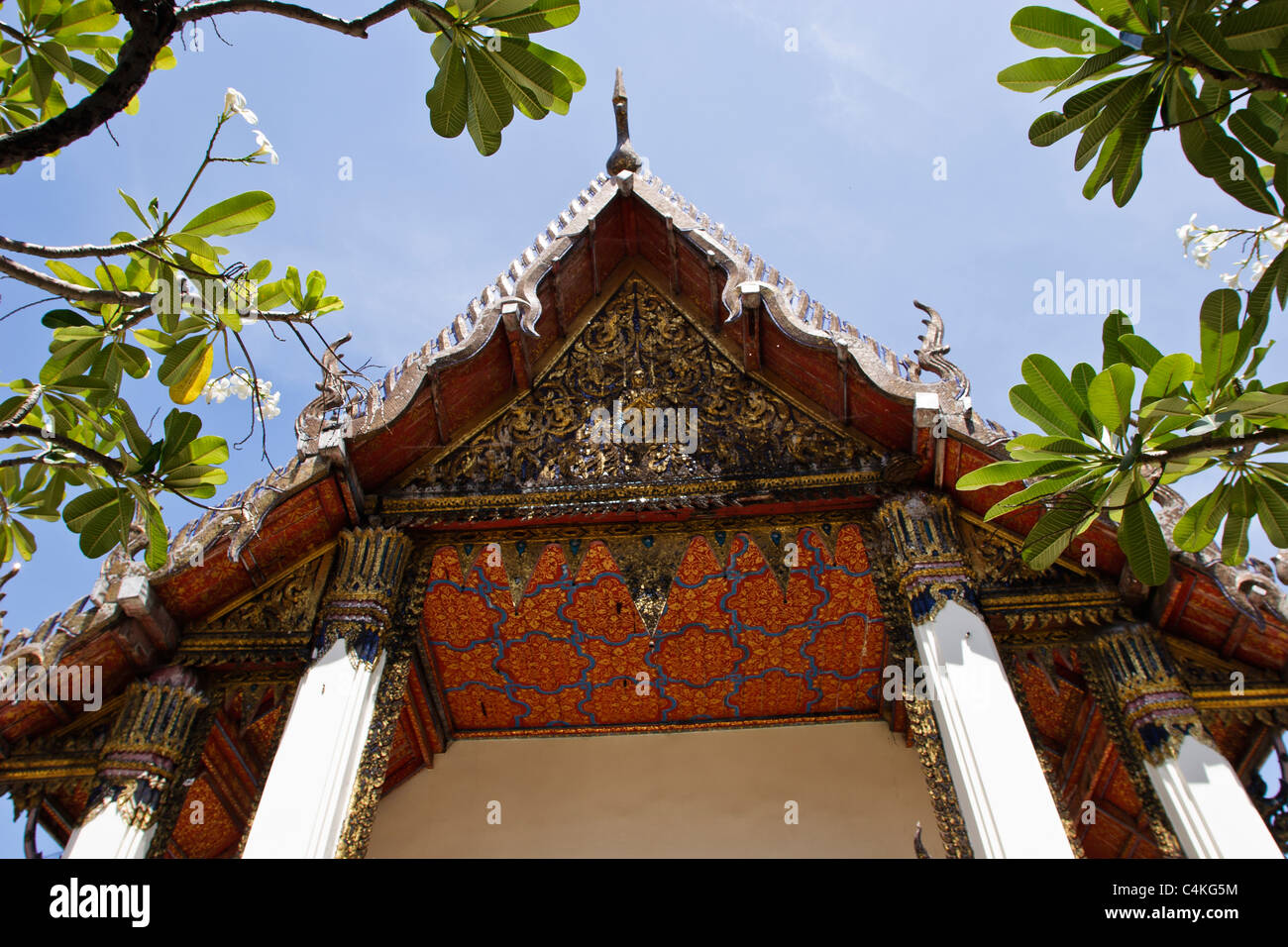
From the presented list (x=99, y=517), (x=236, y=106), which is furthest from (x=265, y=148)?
(x=99, y=517)

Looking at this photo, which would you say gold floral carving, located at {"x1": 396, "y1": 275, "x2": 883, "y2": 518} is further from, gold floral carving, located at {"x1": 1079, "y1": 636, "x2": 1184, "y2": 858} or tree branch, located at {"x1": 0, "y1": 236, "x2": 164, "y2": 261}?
tree branch, located at {"x1": 0, "y1": 236, "x2": 164, "y2": 261}

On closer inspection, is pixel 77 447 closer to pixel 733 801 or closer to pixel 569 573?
pixel 569 573

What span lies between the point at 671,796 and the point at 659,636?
1651mm

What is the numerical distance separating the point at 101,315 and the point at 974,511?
13.6 ft

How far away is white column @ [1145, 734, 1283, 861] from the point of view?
140 inches

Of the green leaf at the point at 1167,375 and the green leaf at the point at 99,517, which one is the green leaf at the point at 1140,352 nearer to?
the green leaf at the point at 1167,375

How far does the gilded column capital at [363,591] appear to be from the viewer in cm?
456

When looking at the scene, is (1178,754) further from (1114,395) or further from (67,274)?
(67,274)

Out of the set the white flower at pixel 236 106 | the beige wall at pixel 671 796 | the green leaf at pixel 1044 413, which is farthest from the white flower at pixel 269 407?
the beige wall at pixel 671 796

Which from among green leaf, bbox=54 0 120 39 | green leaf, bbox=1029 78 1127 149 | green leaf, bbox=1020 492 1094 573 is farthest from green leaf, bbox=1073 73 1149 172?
green leaf, bbox=54 0 120 39

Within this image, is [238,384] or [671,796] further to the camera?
[671,796]

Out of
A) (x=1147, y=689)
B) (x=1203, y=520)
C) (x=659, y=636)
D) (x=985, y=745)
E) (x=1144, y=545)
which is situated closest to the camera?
(x=1203, y=520)

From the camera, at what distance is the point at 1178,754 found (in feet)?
12.9

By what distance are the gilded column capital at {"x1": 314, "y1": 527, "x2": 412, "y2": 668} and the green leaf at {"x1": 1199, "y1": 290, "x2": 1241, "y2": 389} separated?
3800 millimetres
